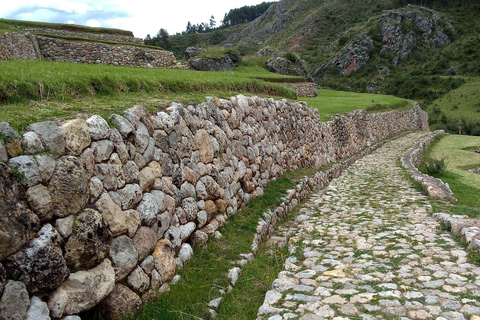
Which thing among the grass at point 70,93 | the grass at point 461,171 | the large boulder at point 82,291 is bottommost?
the grass at point 461,171

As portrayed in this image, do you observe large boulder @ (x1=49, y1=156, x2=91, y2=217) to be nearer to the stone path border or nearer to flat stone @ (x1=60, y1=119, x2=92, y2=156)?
flat stone @ (x1=60, y1=119, x2=92, y2=156)

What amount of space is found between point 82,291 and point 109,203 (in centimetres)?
90

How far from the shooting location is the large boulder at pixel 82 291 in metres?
2.96

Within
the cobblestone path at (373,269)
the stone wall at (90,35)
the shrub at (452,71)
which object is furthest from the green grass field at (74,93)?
the shrub at (452,71)

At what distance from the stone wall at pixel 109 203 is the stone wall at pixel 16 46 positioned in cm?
976

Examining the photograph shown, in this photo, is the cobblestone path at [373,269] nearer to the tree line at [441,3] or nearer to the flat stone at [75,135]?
the flat stone at [75,135]

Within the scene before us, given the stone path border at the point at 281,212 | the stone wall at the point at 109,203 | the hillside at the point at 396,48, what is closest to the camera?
the stone wall at the point at 109,203

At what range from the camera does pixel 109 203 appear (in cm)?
372

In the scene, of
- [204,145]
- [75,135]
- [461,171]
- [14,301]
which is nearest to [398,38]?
[461,171]

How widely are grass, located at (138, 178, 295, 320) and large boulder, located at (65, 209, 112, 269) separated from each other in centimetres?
82

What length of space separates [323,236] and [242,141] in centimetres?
270

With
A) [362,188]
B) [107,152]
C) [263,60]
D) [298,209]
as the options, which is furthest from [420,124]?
[107,152]

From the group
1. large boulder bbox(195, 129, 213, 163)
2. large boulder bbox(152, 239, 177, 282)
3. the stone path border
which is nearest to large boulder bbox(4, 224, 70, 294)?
large boulder bbox(152, 239, 177, 282)

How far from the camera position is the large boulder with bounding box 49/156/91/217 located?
10.2 ft
